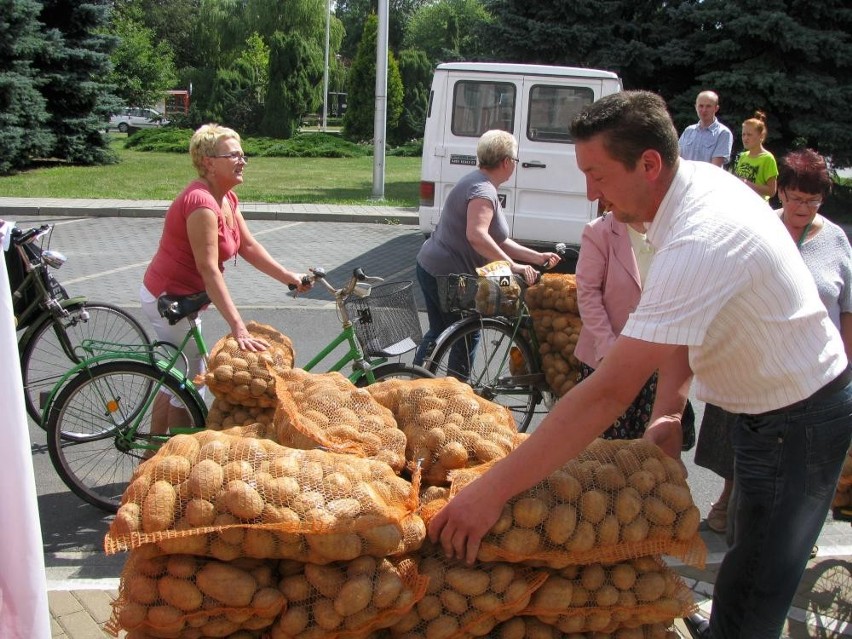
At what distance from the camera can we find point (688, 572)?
4133 millimetres

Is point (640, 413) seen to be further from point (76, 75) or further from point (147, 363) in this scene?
point (76, 75)

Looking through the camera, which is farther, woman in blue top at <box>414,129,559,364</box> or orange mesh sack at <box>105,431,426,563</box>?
woman in blue top at <box>414,129,559,364</box>

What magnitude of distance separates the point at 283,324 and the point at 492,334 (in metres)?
3.15

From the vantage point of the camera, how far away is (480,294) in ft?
17.8

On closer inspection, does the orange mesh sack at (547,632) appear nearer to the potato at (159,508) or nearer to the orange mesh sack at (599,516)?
the orange mesh sack at (599,516)

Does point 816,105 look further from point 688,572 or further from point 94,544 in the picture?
point 94,544

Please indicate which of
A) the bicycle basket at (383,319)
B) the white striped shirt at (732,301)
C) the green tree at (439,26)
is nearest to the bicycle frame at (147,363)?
the bicycle basket at (383,319)

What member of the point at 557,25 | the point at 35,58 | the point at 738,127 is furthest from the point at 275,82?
the point at 738,127

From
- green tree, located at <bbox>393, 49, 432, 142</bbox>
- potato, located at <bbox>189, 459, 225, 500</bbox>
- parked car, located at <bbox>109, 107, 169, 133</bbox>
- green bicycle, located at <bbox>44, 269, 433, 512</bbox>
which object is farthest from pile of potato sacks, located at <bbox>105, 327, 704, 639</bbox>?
parked car, located at <bbox>109, 107, 169, 133</bbox>

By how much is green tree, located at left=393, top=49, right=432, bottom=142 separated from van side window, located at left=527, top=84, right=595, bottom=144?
27721 millimetres

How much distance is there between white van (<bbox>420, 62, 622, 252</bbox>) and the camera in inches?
416

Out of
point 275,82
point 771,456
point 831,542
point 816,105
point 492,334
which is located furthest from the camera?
point 275,82

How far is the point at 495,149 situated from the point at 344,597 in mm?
3846

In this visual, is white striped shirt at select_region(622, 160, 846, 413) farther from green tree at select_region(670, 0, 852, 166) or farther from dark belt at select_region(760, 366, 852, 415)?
green tree at select_region(670, 0, 852, 166)
